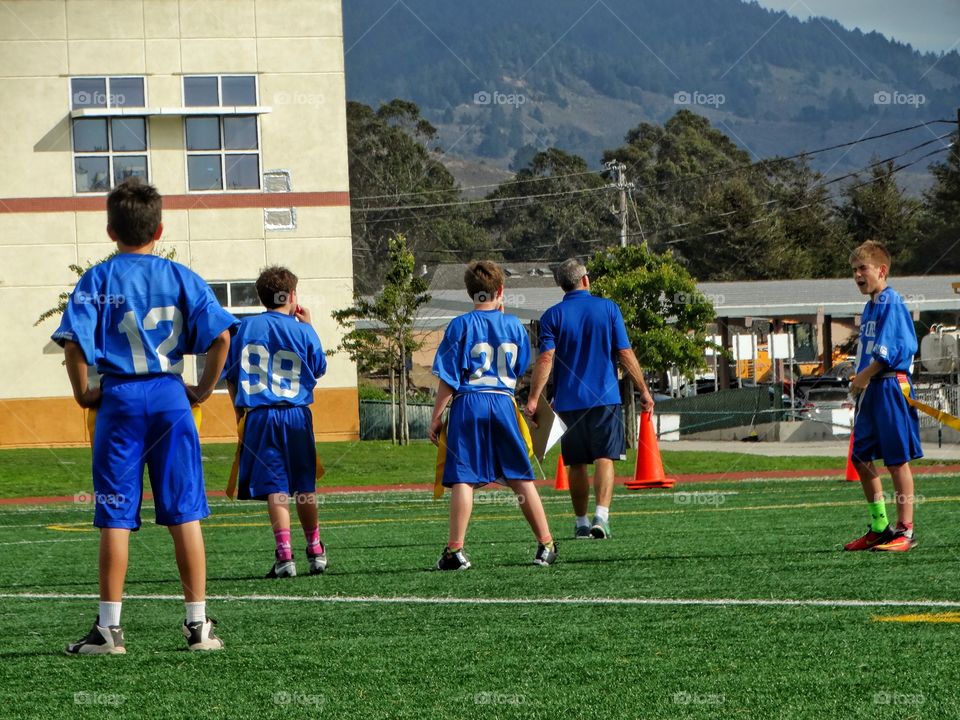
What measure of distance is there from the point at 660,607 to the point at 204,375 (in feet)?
7.82

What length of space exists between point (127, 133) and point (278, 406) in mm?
25498

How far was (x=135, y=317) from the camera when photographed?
572cm

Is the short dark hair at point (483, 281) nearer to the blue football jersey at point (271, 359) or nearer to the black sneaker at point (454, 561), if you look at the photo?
the blue football jersey at point (271, 359)

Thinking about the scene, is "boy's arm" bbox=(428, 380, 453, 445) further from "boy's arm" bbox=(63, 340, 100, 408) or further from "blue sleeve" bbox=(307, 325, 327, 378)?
"boy's arm" bbox=(63, 340, 100, 408)

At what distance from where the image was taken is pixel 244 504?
18.2 meters

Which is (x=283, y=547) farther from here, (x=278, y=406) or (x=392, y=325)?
(x=392, y=325)

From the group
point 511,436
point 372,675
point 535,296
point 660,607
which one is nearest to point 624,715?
point 372,675

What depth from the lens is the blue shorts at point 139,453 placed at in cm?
570

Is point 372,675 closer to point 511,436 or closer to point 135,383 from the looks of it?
point 135,383

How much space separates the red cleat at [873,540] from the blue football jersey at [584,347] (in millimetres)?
2087

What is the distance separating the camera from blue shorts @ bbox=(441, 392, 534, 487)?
28.4 feet

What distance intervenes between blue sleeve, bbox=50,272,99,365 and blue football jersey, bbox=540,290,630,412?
4.92 metres

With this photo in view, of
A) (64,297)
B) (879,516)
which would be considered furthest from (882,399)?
(64,297)

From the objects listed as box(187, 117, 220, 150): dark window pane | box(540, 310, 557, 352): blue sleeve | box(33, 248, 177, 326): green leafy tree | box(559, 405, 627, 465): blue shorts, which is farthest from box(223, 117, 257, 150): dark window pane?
box(559, 405, 627, 465): blue shorts
